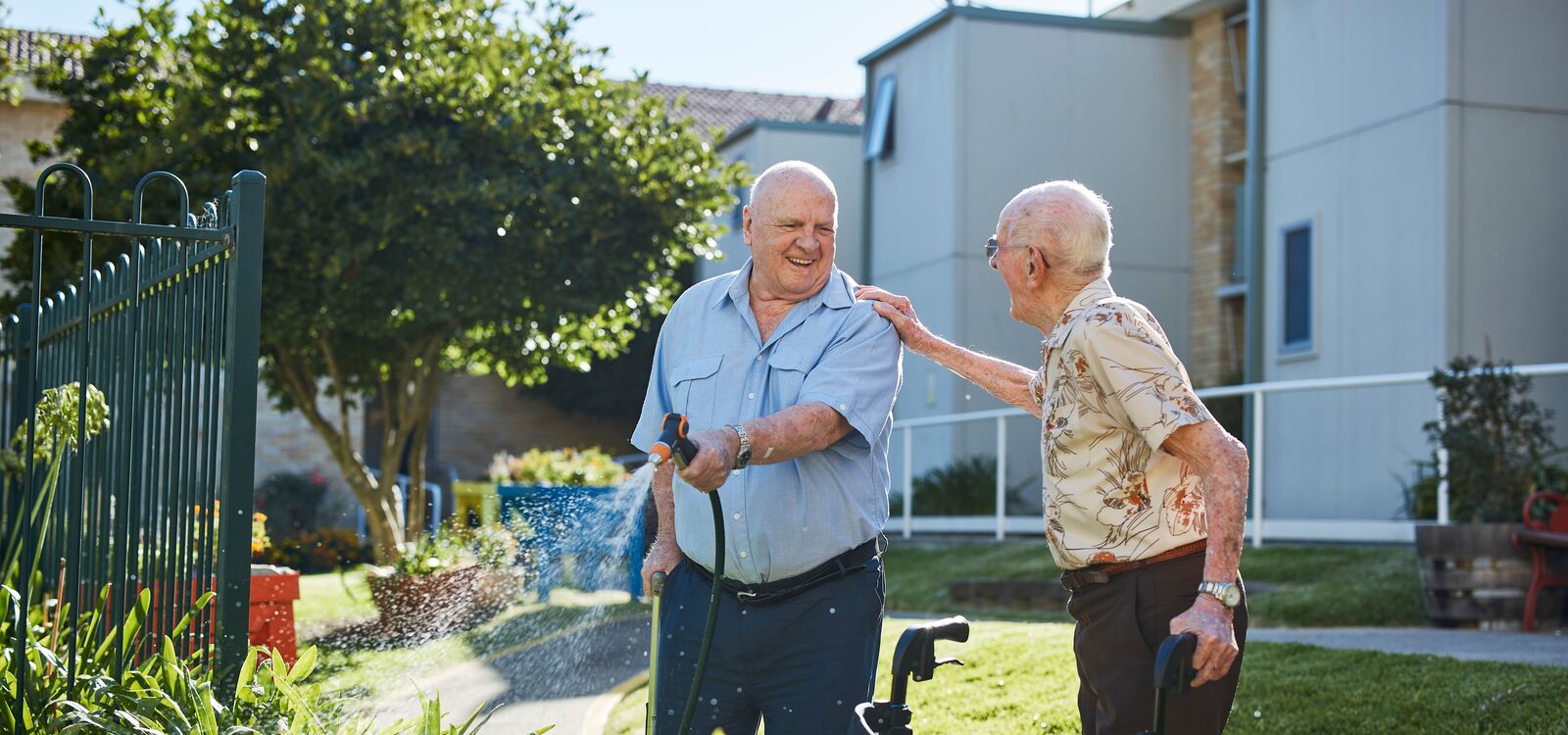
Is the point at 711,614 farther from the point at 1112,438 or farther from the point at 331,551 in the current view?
the point at 331,551

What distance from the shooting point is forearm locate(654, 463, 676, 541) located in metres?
3.96

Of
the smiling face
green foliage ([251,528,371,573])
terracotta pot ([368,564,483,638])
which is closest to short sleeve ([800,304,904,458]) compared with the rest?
the smiling face

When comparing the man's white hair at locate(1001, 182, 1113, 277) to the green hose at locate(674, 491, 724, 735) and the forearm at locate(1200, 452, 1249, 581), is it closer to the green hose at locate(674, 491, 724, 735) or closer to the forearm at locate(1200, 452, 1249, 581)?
the forearm at locate(1200, 452, 1249, 581)

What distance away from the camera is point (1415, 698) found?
19.4 ft

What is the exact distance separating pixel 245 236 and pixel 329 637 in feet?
14.4

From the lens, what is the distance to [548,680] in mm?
8078

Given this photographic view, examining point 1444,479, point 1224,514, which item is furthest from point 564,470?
point 1224,514

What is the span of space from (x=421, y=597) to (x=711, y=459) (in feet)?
19.5

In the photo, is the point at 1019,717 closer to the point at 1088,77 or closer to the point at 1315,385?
the point at 1315,385

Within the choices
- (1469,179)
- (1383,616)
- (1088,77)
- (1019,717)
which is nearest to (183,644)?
(1019,717)

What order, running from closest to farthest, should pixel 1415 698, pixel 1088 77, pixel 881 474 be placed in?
pixel 881 474, pixel 1415 698, pixel 1088 77

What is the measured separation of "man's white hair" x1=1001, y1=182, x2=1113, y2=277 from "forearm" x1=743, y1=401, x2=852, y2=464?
573 mm

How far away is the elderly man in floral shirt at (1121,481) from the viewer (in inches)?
121

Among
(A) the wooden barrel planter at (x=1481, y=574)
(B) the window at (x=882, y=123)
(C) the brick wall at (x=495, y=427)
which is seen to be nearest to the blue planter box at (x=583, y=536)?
(A) the wooden barrel planter at (x=1481, y=574)
